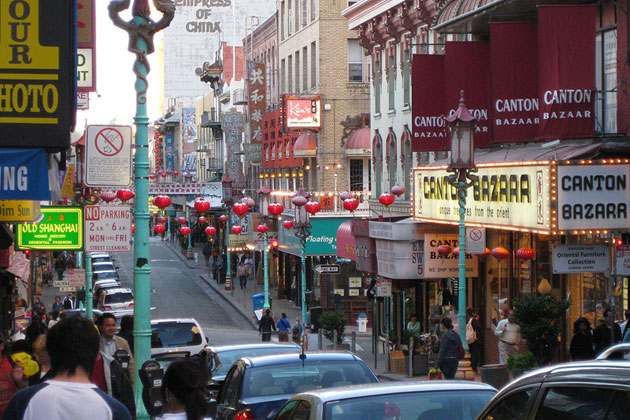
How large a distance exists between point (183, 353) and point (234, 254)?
5265cm

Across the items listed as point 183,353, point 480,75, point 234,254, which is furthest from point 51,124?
point 234,254

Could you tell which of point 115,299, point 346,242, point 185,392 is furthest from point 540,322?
point 115,299

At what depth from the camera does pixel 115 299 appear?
146ft

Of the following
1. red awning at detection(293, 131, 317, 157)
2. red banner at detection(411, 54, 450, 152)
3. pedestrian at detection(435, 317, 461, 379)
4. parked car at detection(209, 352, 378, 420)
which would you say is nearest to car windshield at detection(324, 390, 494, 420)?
parked car at detection(209, 352, 378, 420)

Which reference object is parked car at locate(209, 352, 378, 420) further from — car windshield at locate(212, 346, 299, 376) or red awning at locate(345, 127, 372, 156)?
red awning at locate(345, 127, 372, 156)

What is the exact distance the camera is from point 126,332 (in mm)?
15281

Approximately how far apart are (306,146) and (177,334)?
29840mm

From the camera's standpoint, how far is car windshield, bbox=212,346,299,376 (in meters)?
17.6

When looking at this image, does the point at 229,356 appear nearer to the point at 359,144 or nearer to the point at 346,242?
the point at 346,242

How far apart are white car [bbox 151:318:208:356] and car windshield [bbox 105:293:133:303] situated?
20289 mm

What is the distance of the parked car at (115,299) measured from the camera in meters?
44.1

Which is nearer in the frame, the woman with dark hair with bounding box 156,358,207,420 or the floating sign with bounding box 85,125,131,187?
Result: the woman with dark hair with bounding box 156,358,207,420

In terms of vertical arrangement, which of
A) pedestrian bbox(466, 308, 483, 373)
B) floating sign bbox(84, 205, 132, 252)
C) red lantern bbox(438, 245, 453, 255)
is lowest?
pedestrian bbox(466, 308, 483, 373)

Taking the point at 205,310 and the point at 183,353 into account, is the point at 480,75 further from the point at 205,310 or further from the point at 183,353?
the point at 205,310
